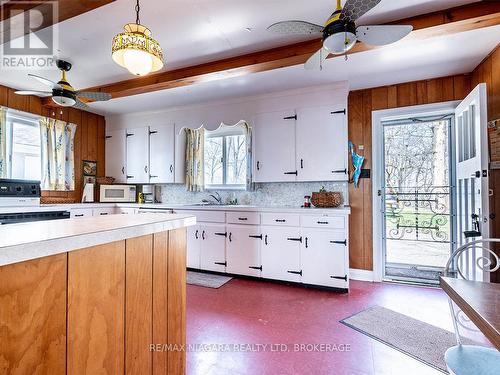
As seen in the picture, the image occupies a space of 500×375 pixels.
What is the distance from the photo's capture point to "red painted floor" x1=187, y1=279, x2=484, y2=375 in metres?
1.70

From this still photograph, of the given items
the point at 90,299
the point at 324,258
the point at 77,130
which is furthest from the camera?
the point at 77,130

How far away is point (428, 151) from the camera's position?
3785 millimetres

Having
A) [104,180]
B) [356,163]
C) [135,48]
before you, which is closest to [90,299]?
[135,48]

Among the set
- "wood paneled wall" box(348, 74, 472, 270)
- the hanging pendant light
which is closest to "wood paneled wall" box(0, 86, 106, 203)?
the hanging pendant light

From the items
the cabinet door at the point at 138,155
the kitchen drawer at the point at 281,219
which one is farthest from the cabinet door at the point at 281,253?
the cabinet door at the point at 138,155

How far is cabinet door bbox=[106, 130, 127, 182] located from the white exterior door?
4.80 meters

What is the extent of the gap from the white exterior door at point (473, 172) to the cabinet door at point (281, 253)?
160 cm

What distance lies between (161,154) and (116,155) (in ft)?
3.26

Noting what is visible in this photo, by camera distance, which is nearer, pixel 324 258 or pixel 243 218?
pixel 324 258

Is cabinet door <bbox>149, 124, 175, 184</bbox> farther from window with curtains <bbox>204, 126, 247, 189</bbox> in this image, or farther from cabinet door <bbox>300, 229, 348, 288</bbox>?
cabinet door <bbox>300, 229, 348, 288</bbox>

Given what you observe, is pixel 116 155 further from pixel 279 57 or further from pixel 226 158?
pixel 279 57

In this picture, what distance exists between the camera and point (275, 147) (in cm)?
354

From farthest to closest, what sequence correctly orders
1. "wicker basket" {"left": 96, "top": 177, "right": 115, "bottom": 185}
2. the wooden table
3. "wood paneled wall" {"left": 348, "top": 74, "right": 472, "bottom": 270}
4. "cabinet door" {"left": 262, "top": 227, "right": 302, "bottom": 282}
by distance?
"wicker basket" {"left": 96, "top": 177, "right": 115, "bottom": 185}
"wood paneled wall" {"left": 348, "top": 74, "right": 472, "bottom": 270}
"cabinet door" {"left": 262, "top": 227, "right": 302, "bottom": 282}
the wooden table

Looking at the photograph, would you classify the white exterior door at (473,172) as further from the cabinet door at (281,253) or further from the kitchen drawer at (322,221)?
the cabinet door at (281,253)
